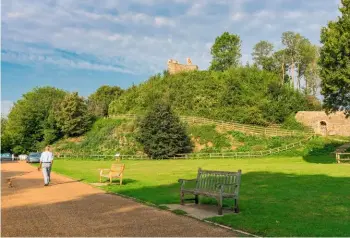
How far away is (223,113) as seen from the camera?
65.2 m

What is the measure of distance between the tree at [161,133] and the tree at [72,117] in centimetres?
2315

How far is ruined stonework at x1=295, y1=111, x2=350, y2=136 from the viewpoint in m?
59.5

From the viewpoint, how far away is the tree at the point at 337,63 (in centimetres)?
3011

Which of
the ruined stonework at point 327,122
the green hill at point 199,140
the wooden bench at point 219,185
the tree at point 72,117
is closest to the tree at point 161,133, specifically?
the green hill at point 199,140

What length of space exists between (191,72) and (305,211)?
69314mm

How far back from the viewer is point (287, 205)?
11328 millimetres

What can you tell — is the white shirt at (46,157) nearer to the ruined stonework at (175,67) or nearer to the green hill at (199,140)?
the green hill at (199,140)

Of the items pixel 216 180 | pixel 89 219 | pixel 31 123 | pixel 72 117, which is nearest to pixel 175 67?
pixel 72 117

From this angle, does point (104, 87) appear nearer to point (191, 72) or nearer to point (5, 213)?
point (191, 72)

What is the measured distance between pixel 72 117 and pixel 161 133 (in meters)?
27.3

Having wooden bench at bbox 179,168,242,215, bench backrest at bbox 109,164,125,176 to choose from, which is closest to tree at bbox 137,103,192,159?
bench backrest at bbox 109,164,125,176

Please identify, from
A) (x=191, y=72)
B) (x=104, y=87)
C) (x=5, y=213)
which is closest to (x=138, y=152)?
(x=191, y=72)

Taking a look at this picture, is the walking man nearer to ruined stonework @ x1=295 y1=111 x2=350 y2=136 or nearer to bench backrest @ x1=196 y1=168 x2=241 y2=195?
bench backrest @ x1=196 y1=168 x2=241 y2=195

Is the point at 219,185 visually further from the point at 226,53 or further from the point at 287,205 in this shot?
the point at 226,53
